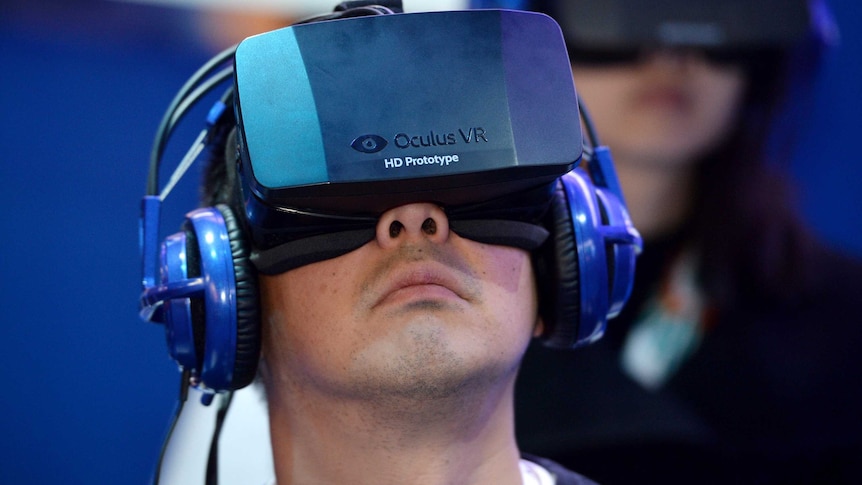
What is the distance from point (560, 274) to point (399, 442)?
1.00 ft

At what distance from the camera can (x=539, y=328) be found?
142 centimetres

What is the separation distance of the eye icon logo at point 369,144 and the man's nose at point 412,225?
0.15 metres

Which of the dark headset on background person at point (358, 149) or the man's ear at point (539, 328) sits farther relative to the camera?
the man's ear at point (539, 328)

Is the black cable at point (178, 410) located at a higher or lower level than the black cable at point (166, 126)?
lower

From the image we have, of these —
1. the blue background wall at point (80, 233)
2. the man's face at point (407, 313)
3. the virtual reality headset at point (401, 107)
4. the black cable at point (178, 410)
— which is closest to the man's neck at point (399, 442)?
the man's face at point (407, 313)

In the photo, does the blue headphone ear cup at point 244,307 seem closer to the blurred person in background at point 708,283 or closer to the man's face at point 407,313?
the man's face at point 407,313

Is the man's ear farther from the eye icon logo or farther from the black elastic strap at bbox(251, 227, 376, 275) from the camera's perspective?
the eye icon logo

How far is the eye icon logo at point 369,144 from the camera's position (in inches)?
41.8

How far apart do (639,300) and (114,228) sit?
126 cm

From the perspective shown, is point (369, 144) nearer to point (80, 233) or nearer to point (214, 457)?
point (214, 457)

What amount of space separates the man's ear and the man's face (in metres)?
0.11

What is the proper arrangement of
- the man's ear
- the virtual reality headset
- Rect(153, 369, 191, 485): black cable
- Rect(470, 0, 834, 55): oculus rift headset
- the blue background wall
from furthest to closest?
Rect(470, 0, 834, 55): oculus rift headset < the blue background wall < the man's ear < Rect(153, 369, 191, 485): black cable < the virtual reality headset

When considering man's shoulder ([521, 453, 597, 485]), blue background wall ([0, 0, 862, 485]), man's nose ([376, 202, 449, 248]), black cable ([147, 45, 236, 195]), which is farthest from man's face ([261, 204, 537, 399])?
blue background wall ([0, 0, 862, 485])

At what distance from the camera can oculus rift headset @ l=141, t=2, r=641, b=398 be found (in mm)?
1066
